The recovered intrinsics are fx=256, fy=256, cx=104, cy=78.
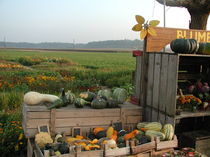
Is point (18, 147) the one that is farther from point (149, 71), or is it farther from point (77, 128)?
point (149, 71)

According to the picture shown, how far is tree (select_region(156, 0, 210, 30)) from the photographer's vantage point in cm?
752

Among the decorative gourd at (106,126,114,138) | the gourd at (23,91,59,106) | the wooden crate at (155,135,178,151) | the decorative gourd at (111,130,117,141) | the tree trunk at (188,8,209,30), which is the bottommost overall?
the wooden crate at (155,135,178,151)

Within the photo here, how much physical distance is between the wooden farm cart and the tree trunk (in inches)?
116

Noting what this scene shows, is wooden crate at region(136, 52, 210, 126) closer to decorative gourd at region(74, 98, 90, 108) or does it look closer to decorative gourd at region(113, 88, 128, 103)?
decorative gourd at region(113, 88, 128, 103)

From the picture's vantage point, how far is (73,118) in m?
4.23

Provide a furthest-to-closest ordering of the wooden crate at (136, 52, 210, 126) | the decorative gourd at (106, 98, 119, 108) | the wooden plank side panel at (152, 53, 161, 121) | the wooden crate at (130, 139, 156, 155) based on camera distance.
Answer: the decorative gourd at (106, 98, 119, 108), the wooden plank side panel at (152, 53, 161, 121), the wooden crate at (136, 52, 210, 126), the wooden crate at (130, 139, 156, 155)

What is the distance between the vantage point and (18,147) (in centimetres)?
503

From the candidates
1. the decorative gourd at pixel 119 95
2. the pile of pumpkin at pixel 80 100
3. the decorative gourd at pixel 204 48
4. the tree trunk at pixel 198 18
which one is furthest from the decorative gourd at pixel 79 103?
the tree trunk at pixel 198 18

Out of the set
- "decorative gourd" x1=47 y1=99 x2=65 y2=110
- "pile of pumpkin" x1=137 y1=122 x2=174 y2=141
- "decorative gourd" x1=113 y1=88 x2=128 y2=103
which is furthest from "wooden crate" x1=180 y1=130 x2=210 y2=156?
"decorative gourd" x1=47 y1=99 x2=65 y2=110

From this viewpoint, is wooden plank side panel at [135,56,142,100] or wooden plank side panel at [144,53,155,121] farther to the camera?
wooden plank side panel at [135,56,142,100]

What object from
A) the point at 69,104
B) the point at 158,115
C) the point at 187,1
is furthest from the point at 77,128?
the point at 187,1

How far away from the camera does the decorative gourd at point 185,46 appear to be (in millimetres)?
4086

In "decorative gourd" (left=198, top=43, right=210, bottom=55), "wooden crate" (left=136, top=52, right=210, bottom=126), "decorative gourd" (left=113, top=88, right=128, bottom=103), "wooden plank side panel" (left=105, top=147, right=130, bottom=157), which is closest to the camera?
"wooden plank side panel" (left=105, top=147, right=130, bottom=157)

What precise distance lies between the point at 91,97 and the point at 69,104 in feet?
1.36
